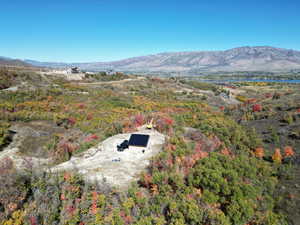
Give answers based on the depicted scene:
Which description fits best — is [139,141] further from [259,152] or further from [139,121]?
[259,152]

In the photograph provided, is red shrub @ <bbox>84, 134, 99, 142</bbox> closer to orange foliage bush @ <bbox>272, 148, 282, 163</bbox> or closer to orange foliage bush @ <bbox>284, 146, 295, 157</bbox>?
orange foliage bush @ <bbox>272, 148, 282, 163</bbox>

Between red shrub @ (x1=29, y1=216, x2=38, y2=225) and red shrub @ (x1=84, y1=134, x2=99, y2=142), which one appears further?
red shrub @ (x1=84, y1=134, x2=99, y2=142)

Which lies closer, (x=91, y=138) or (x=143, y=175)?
(x=143, y=175)

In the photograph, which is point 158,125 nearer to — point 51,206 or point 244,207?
point 244,207

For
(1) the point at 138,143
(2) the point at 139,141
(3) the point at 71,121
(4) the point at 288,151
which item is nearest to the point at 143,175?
(1) the point at 138,143

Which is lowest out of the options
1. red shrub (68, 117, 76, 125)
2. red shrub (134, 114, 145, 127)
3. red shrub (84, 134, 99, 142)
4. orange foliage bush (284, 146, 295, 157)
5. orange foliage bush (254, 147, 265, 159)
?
orange foliage bush (254, 147, 265, 159)

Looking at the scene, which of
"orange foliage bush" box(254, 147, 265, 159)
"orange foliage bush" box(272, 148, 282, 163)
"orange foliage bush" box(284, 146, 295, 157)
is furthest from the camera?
"orange foliage bush" box(254, 147, 265, 159)

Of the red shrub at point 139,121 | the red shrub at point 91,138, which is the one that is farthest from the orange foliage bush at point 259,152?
the red shrub at point 91,138

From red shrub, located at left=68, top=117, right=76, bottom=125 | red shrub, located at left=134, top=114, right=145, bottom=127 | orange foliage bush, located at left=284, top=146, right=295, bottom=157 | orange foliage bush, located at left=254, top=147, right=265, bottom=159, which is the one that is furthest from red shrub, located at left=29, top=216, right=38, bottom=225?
orange foliage bush, located at left=284, top=146, right=295, bottom=157

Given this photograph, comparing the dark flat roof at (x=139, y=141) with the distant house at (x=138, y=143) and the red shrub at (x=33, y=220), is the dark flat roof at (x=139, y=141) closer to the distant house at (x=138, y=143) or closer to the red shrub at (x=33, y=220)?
the distant house at (x=138, y=143)

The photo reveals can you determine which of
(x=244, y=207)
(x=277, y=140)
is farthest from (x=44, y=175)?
(x=277, y=140)

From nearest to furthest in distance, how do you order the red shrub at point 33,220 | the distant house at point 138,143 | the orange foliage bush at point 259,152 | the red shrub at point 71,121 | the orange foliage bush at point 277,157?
the red shrub at point 33,220 → the distant house at point 138,143 → the orange foliage bush at point 277,157 → the orange foliage bush at point 259,152 → the red shrub at point 71,121

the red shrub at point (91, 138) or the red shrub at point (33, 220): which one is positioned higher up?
the red shrub at point (33, 220)
